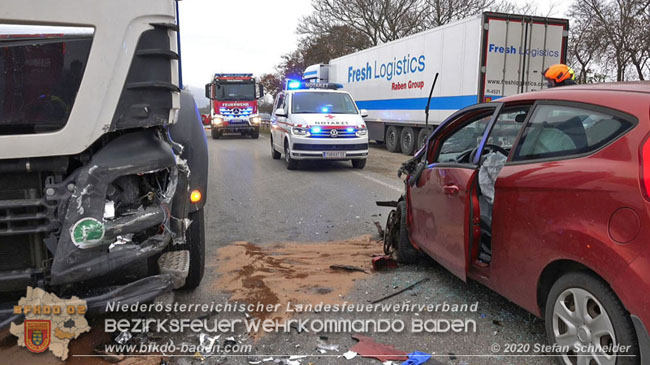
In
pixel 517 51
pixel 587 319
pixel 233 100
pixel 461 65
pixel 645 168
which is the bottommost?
pixel 587 319

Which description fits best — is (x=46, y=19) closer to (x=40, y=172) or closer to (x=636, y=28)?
(x=40, y=172)

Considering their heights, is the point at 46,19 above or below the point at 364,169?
above

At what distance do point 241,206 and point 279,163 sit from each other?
18.9 ft

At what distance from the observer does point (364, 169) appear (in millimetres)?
12141

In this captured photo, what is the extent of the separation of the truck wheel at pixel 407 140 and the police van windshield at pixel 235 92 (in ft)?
33.8

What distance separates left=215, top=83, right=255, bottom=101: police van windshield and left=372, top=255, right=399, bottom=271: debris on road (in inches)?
823

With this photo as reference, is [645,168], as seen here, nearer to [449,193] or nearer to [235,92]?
[449,193]

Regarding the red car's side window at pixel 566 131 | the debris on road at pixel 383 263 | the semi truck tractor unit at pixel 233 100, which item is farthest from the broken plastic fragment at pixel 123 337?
the semi truck tractor unit at pixel 233 100

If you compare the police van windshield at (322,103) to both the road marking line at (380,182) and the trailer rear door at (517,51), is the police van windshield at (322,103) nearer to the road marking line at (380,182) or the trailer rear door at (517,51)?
the road marking line at (380,182)

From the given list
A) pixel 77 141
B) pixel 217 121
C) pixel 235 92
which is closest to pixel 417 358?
pixel 77 141

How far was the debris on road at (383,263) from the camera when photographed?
177 inches

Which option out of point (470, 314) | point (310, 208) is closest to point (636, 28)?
point (310, 208)

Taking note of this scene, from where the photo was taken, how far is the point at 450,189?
11.8 ft

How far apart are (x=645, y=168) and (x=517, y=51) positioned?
38.0 ft
